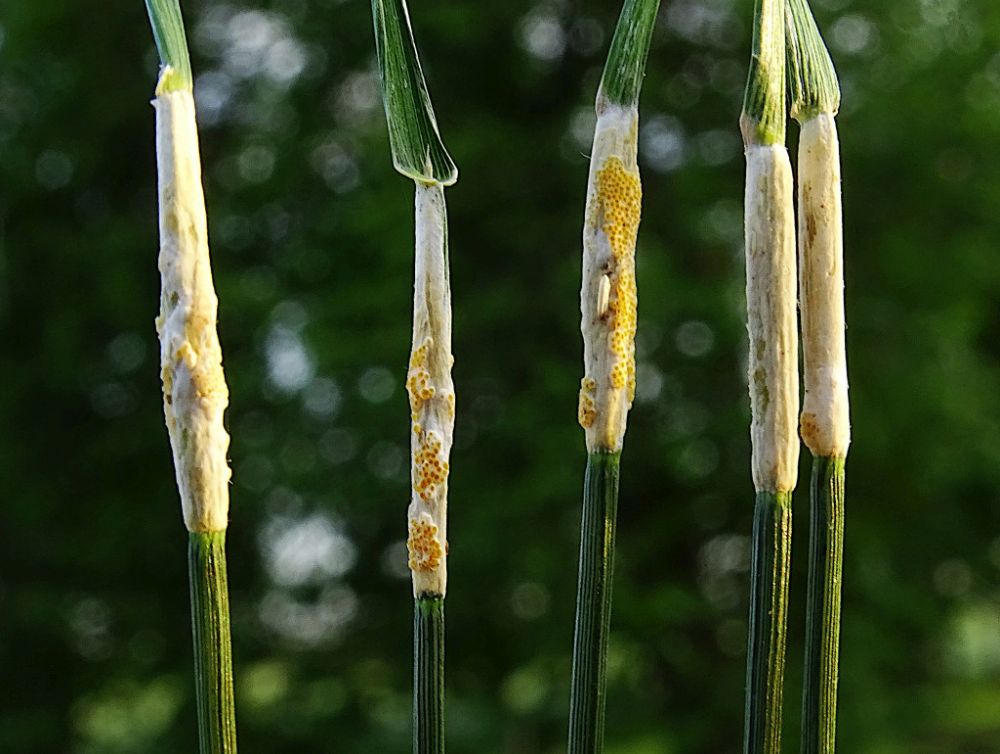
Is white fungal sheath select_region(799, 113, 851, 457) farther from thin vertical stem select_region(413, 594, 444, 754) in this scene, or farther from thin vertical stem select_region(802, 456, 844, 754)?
thin vertical stem select_region(413, 594, 444, 754)

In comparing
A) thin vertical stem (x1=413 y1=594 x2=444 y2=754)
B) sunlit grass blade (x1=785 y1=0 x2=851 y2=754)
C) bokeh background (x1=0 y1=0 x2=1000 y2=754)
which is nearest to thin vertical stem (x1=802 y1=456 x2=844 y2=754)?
sunlit grass blade (x1=785 y1=0 x2=851 y2=754)

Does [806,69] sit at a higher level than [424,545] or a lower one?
higher

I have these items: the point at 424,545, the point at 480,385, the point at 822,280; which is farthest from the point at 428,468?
the point at 480,385

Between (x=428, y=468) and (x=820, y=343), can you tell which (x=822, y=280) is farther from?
(x=428, y=468)

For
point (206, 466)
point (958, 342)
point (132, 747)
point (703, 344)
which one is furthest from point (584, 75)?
point (206, 466)

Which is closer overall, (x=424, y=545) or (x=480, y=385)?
(x=424, y=545)
